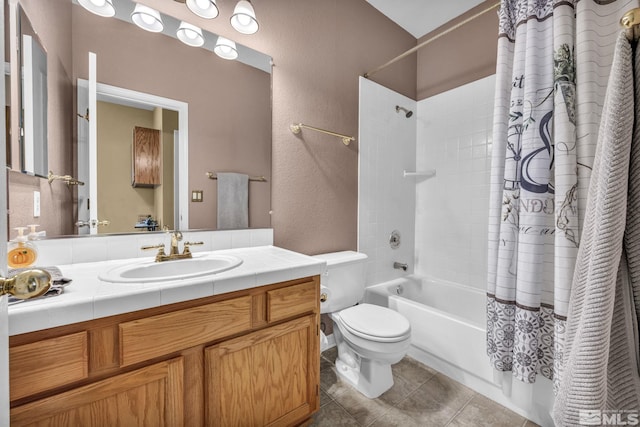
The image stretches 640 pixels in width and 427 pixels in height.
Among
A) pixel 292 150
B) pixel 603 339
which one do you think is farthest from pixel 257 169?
pixel 603 339

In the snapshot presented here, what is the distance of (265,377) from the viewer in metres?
1.08

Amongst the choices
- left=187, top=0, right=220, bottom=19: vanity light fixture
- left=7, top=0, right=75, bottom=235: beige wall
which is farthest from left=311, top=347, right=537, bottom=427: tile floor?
left=187, top=0, right=220, bottom=19: vanity light fixture

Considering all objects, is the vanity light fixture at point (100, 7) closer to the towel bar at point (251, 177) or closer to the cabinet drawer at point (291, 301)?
the towel bar at point (251, 177)

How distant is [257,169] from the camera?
1.63m

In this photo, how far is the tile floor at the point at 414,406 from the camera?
135cm

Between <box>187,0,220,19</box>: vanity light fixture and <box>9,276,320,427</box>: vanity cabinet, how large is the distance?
1.39 meters

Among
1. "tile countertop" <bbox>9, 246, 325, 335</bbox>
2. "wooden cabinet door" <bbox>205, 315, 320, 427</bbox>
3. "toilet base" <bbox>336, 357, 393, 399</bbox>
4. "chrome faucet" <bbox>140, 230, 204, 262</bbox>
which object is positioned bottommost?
"toilet base" <bbox>336, 357, 393, 399</bbox>

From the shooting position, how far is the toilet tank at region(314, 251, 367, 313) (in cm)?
167

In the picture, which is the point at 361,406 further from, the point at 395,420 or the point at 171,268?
the point at 171,268

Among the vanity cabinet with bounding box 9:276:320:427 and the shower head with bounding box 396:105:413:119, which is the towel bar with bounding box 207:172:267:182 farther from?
the shower head with bounding box 396:105:413:119

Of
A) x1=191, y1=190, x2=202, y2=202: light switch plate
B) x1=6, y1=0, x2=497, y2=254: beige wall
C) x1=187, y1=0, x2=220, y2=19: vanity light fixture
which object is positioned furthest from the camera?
x1=6, y1=0, x2=497, y2=254: beige wall

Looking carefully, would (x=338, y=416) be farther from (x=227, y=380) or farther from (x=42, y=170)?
(x=42, y=170)

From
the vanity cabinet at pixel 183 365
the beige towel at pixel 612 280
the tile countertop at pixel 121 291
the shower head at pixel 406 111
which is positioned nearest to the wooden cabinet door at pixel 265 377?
the vanity cabinet at pixel 183 365

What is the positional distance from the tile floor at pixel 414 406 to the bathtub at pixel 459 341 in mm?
61
